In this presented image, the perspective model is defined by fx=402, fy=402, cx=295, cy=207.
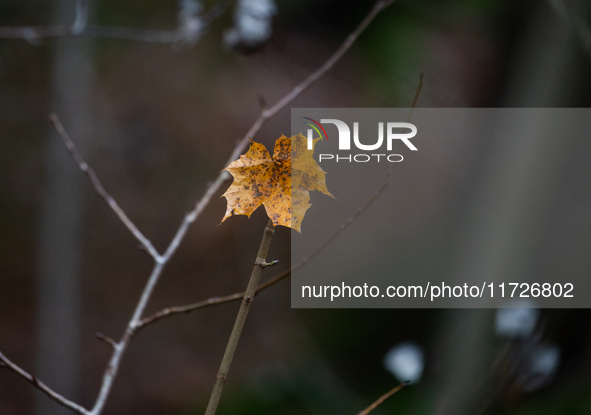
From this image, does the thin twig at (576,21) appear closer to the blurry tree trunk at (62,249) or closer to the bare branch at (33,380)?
the bare branch at (33,380)

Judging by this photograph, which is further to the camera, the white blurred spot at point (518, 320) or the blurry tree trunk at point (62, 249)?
the blurry tree trunk at point (62, 249)

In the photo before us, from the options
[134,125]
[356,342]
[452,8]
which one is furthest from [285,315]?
[134,125]

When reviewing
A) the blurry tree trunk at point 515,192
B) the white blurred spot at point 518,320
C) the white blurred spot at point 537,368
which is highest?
the blurry tree trunk at point 515,192

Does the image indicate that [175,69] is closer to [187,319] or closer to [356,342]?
[187,319]

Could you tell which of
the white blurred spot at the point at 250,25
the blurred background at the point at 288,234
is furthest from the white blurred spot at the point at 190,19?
the white blurred spot at the point at 250,25

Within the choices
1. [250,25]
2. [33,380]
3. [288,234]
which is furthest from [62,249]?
[33,380]

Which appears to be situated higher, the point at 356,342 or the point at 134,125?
the point at 134,125

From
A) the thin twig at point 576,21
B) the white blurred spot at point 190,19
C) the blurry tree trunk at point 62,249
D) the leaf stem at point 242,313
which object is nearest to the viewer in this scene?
the leaf stem at point 242,313
